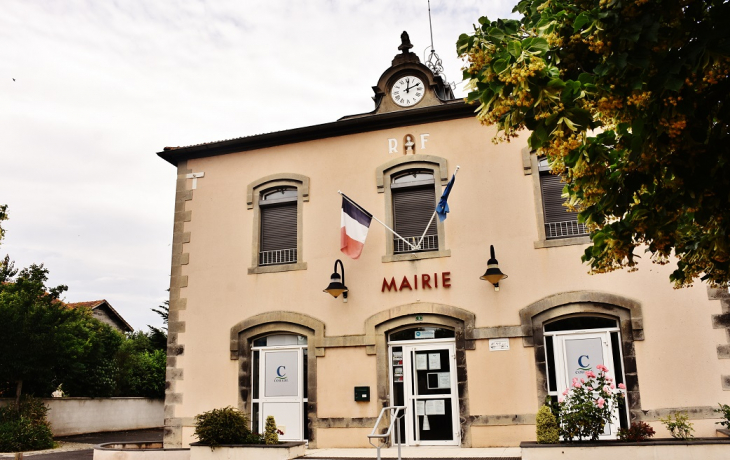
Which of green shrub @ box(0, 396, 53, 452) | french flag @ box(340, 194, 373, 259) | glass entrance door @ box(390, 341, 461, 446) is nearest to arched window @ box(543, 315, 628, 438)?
glass entrance door @ box(390, 341, 461, 446)

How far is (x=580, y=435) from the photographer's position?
9.10 metres

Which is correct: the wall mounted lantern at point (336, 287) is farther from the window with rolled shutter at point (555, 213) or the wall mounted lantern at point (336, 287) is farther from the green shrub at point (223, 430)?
the window with rolled shutter at point (555, 213)

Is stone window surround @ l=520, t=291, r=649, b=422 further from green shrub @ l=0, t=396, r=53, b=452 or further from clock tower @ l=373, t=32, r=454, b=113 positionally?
green shrub @ l=0, t=396, r=53, b=452

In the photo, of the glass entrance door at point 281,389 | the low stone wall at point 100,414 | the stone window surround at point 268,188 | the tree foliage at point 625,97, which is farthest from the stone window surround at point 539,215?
the low stone wall at point 100,414

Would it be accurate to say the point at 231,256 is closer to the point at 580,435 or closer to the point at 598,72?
the point at 580,435

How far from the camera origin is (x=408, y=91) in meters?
12.8

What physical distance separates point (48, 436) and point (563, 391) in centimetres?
1183

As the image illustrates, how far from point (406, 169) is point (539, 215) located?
104 inches

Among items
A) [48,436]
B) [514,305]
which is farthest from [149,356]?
[514,305]

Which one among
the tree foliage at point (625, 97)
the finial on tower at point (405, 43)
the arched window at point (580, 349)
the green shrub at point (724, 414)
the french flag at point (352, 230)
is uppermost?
the finial on tower at point (405, 43)

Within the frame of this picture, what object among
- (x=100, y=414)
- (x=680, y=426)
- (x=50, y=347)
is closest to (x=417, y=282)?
(x=680, y=426)

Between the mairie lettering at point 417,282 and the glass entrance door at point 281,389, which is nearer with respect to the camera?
the mairie lettering at point 417,282

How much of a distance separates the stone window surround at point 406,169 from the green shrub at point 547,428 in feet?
11.2

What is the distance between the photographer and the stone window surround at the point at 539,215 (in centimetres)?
1110
